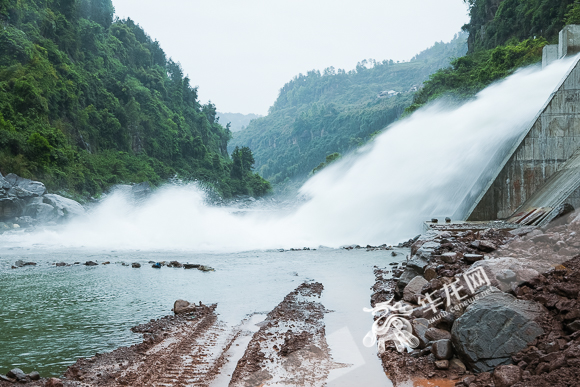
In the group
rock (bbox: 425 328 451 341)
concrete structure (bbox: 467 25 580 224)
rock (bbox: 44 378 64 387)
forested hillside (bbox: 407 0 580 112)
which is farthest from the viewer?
forested hillside (bbox: 407 0 580 112)

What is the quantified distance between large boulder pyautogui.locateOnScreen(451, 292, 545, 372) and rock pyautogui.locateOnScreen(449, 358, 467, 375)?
9 centimetres

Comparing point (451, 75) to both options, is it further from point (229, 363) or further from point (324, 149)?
point (324, 149)

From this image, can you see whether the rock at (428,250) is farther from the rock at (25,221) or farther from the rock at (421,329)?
the rock at (25,221)

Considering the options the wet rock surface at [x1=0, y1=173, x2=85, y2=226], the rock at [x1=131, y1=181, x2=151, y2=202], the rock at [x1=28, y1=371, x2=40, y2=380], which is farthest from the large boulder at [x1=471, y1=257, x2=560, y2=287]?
the rock at [x1=131, y1=181, x2=151, y2=202]

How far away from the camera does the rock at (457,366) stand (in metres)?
5.48

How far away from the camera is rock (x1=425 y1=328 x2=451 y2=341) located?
6141 millimetres

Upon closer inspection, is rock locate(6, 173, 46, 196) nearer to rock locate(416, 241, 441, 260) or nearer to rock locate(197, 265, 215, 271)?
rock locate(197, 265, 215, 271)

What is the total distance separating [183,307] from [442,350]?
222 inches

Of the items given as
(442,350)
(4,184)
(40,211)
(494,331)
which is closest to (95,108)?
(4,184)

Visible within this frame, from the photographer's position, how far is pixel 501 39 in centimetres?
4359

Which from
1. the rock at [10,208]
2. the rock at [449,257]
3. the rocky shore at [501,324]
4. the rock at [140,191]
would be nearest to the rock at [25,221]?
the rock at [10,208]

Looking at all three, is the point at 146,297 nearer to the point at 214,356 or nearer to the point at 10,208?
the point at 214,356

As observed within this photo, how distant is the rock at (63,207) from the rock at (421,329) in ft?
109

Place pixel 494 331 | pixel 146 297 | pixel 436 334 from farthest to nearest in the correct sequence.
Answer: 1. pixel 146 297
2. pixel 436 334
3. pixel 494 331
